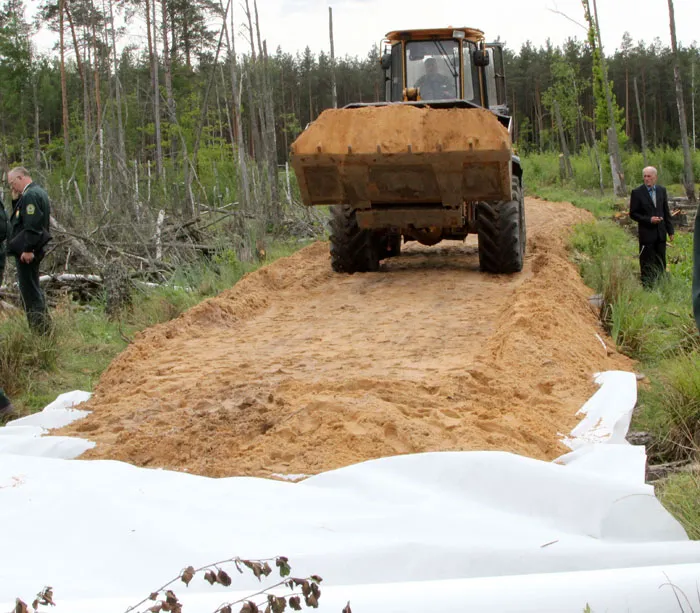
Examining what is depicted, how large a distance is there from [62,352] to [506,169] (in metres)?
4.45

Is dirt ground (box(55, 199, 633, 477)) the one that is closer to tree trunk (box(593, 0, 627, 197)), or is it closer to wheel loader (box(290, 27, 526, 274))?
wheel loader (box(290, 27, 526, 274))

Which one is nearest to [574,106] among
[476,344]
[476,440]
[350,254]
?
[350,254]

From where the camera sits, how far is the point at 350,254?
10.2m

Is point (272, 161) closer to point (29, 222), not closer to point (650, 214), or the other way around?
point (650, 214)

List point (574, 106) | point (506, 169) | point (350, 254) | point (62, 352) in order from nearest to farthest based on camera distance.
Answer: point (62, 352), point (506, 169), point (350, 254), point (574, 106)

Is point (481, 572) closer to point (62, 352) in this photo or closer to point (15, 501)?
point (15, 501)

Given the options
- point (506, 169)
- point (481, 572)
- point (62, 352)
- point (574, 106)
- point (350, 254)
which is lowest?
point (481, 572)

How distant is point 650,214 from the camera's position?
1009cm

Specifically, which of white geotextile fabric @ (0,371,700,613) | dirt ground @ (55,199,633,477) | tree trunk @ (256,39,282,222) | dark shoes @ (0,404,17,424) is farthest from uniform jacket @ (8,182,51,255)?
tree trunk @ (256,39,282,222)

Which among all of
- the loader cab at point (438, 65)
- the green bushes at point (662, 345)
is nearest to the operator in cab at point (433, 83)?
the loader cab at point (438, 65)

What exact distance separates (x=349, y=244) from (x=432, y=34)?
112 inches

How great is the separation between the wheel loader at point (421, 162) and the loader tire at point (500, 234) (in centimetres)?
1

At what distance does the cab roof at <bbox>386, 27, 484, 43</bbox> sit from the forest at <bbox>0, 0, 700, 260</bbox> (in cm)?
356

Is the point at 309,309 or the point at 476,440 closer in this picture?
the point at 476,440
